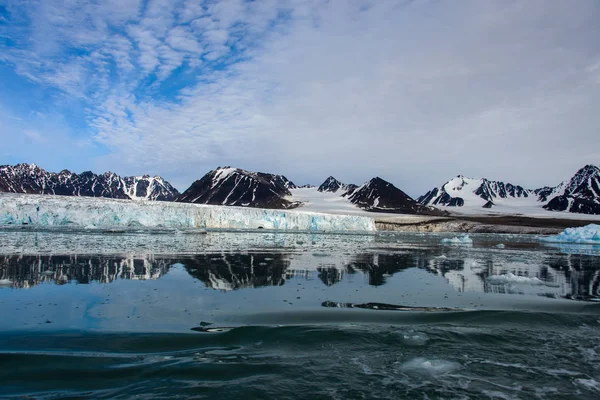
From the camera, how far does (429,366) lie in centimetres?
464

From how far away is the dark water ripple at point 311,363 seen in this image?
391 cm

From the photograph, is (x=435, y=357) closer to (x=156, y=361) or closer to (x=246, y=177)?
(x=156, y=361)

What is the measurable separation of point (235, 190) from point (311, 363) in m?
174

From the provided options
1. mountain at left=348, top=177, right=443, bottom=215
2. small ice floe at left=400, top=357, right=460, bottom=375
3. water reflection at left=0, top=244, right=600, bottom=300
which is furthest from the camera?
mountain at left=348, top=177, right=443, bottom=215

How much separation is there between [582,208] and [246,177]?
15889 centimetres

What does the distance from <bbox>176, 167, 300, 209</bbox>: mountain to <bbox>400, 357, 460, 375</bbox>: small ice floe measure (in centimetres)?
14296

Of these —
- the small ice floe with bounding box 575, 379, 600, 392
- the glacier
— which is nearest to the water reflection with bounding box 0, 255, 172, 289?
the small ice floe with bounding box 575, 379, 600, 392

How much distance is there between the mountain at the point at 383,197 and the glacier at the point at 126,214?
10096 centimetres

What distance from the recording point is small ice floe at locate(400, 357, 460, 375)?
14.9 feet

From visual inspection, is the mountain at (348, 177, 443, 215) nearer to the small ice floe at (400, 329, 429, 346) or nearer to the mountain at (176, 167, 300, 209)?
the mountain at (176, 167, 300, 209)

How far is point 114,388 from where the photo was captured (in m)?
3.83

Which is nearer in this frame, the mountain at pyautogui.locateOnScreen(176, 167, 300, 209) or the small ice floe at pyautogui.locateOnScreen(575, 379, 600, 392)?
the small ice floe at pyautogui.locateOnScreen(575, 379, 600, 392)

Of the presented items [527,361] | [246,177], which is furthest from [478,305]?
[246,177]

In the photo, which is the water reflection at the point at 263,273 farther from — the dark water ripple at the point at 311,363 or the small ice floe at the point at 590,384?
the small ice floe at the point at 590,384
